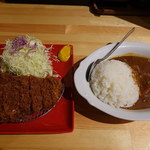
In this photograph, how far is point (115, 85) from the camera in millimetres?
1808

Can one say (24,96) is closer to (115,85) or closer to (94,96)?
(94,96)

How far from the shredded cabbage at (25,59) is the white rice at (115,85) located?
2.45ft

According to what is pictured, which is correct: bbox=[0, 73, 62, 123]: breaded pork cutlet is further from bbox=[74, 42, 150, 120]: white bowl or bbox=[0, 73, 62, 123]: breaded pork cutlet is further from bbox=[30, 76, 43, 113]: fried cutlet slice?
bbox=[74, 42, 150, 120]: white bowl

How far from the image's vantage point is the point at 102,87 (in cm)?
183

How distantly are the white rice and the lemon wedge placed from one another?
1.74ft

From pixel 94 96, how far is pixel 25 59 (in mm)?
1154

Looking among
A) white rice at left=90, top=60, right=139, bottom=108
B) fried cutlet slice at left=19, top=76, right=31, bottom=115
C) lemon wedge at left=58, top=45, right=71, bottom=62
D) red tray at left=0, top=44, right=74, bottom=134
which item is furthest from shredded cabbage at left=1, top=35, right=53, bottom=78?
white rice at left=90, top=60, right=139, bottom=108

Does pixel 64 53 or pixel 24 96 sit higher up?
pixel 64 53

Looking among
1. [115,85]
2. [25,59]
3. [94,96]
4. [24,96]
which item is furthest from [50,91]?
[115,85]

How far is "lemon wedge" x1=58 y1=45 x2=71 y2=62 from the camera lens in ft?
7.31

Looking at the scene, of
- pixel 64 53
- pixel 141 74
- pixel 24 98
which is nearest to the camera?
pixel 24 98

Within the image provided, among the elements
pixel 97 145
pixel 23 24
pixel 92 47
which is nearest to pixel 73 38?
pixel 92 47

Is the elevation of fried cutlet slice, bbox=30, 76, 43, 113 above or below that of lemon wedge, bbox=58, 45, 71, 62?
below

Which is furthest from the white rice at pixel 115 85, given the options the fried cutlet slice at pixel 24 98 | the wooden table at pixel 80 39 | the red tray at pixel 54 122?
the fried cutlet slice at pixel 24 98
